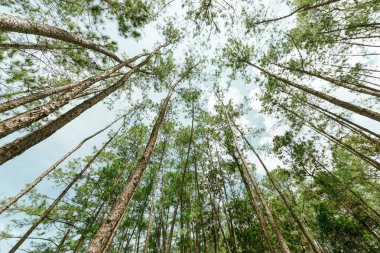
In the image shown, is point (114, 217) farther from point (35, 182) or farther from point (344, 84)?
point (344, 84)

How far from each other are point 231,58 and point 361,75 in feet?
24.5

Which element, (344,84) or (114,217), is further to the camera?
(344,84)

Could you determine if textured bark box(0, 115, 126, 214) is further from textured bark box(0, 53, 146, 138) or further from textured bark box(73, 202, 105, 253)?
textured bark box(0, 53, 146, 138)

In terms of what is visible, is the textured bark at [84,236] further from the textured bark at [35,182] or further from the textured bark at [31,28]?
the textured bark at [31,28]

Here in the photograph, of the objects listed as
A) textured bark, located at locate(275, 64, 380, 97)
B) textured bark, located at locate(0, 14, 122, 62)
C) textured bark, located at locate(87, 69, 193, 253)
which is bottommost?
textured bark, located at locate(87, 69, 193, 253)

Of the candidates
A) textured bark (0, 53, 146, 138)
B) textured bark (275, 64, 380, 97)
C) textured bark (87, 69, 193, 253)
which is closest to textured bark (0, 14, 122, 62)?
textured bark (0, 53, 146, 138)

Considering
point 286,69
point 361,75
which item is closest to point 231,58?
point 286,69

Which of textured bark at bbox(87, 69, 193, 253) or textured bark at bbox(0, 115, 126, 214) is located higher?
textured bark at bbox(0, 115, 126, 214)

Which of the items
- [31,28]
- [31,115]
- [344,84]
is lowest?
[31,115]

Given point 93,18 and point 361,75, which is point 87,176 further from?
point 361,75

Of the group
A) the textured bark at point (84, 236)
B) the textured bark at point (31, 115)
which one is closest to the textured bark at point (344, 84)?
the textured bark at point (31, 115)

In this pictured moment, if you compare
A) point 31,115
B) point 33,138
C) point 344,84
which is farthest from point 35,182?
point 344,84

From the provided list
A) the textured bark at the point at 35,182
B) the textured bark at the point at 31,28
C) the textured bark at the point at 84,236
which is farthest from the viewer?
the textured bark at the point at 84,236

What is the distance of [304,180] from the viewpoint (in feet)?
49.7
